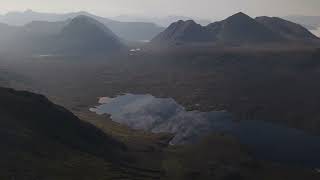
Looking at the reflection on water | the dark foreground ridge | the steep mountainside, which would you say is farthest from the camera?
the reflection on water

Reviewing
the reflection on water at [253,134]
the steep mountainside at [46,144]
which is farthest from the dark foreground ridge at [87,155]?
the reflection on water at [253,134]

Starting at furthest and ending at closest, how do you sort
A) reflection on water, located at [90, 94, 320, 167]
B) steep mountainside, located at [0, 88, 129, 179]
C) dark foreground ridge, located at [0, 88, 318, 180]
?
1. reflection on water, located at [90, 94, 320, 167]
2. dark foreground ridge, located at [0, 88, 318, 180]
3. steep mountainside, located at [0, 88, 129, 179]

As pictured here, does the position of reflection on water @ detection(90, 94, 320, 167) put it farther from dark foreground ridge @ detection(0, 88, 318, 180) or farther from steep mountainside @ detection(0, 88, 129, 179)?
steep mountainside @ detection(0, 88, 129, 179)

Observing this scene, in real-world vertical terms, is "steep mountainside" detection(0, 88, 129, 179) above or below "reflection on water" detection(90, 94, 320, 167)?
above

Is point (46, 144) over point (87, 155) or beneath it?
over

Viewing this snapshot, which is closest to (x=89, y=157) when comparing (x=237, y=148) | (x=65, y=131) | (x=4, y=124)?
(x=65, y=131)

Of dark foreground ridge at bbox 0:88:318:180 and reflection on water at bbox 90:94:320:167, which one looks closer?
dark foreground ridge at bbox 0:88:318:180

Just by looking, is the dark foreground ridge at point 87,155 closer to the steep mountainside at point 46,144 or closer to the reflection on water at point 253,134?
the steep mountainside at point 46,144

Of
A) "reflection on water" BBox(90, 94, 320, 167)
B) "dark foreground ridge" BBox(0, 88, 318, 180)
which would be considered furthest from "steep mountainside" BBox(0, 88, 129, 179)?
"reflection on water" BBox(90, 94, 320, 167)

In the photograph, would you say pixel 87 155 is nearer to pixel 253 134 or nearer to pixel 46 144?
pixel 46 144

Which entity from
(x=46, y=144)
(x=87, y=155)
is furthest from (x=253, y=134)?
(x=46, y=144)

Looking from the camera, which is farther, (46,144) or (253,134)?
(253,134)
